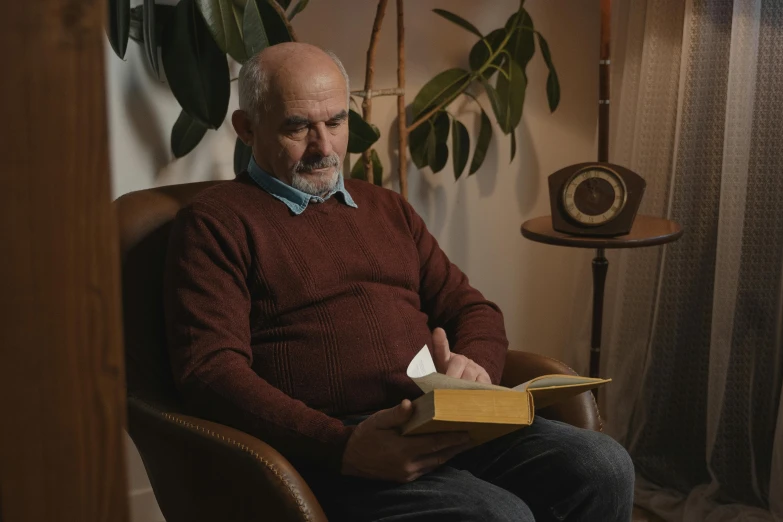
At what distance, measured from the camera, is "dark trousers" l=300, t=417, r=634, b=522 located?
4.24 feet

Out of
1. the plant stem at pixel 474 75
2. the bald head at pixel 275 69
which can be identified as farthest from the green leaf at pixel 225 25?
the plant stem at pixel 474 75

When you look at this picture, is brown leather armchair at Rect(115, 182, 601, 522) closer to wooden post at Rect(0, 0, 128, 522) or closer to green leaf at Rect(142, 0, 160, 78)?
green leaf at Rect(142, 0, 160, 78)

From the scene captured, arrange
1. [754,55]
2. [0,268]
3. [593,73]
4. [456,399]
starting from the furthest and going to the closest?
[593,73] < [754,55] < [456,399] < [0,268]

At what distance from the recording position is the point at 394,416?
49.8 inches

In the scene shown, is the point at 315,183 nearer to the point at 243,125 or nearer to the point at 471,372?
the point at 243,125

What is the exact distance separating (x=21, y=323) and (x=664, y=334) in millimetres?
1990

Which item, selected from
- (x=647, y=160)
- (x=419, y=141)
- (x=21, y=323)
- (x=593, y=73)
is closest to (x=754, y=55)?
(x=647, y=160)

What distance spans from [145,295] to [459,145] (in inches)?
42.7

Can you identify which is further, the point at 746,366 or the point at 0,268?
the point at 746,366

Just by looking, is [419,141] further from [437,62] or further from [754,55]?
[754,55]

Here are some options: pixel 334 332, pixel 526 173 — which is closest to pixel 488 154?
pixel 526 173

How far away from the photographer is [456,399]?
1.17 meters

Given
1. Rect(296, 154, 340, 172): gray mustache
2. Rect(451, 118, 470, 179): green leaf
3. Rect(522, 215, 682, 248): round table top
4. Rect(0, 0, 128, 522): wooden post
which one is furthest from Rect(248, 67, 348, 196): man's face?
Rect(0, 0, 128, 522): wooden post

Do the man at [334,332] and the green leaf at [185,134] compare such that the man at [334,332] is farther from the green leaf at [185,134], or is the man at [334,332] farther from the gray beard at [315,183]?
the green leaf at [185,134]
